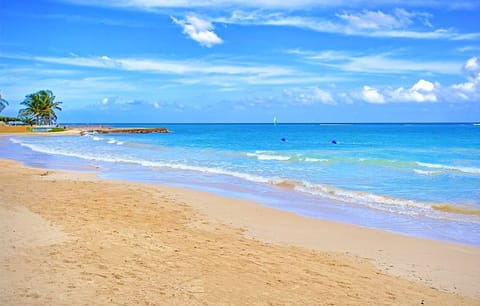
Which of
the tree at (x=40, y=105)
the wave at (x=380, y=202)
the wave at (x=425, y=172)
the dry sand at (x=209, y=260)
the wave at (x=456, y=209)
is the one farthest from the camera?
the tree at (x=40, y=105)

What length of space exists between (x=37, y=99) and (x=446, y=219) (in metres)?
95.6

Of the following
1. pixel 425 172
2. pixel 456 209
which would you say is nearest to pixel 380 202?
pixel 456 209

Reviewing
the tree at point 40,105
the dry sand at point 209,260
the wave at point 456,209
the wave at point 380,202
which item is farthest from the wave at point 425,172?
the tree at point 40,105

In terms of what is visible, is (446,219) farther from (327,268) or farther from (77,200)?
(77,200)

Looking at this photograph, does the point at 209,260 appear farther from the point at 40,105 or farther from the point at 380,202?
the point at 40,105

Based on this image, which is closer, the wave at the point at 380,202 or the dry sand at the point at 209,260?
the dry sand at the point at 209,260

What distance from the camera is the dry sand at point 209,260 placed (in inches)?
217

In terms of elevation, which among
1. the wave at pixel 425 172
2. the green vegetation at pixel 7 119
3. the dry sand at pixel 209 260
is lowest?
the dry sand at pixel 209 260

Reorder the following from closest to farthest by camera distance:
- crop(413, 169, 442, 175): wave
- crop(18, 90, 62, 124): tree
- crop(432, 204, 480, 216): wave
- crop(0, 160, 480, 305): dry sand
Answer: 1. crop(0, 160, 480, 305): dry sand
2. crop(432, 204, 480, 216): wave
3. crop(413, 169, 442, 175): wave
4. crop(18, 90, 62, 124): tree

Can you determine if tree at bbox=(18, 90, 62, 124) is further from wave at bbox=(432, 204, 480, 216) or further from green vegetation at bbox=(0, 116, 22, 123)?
wave at bbox=(432, 204, 480, 216)

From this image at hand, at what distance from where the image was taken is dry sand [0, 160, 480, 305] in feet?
18.1

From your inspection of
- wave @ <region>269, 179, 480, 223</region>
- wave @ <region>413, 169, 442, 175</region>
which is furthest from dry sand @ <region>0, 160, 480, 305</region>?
wave @ <region>413, 169, 442, 175</region>

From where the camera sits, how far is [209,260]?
277 inches

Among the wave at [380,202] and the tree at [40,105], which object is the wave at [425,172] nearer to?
the wave at [380,202]
